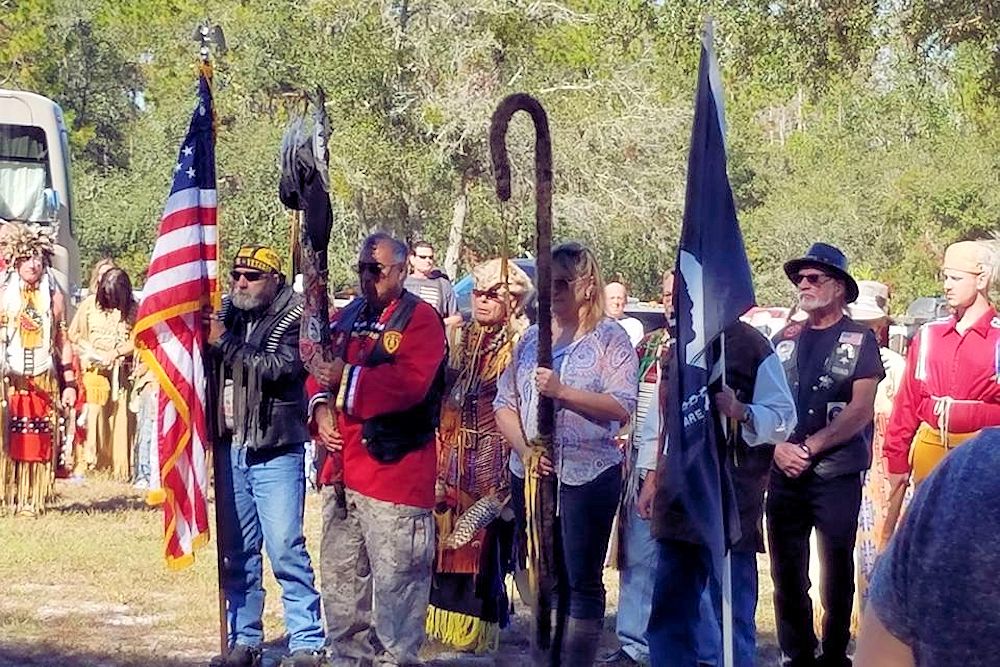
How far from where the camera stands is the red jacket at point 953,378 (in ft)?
22.1

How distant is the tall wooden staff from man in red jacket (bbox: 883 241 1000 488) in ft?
5.65

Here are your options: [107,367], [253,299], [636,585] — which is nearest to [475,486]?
[636,585]

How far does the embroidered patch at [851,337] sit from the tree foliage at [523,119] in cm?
674

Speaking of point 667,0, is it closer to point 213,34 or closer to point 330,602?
point 213,34

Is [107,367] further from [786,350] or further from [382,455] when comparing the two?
[786,350]

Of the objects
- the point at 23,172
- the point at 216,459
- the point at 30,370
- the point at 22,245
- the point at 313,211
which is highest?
the point at 23,172

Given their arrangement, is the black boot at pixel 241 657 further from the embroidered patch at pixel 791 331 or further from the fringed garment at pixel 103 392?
the fringed garment at pixel 103 392

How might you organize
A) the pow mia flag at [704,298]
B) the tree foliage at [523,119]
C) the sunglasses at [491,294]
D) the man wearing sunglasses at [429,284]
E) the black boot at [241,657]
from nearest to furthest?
the pow mia flag at [704,298] < the black boot at [241,657] < the sunglasses at [491,294] < the man wearing sunglasses at [429,284] < the tree foliage at [523,119]

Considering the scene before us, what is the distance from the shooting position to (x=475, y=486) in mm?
7867

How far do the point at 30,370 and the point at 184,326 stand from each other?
5.28 meters

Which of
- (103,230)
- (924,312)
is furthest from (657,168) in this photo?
(103,230)

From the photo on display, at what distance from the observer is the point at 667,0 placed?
1389cm

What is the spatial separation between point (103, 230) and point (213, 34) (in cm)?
3007

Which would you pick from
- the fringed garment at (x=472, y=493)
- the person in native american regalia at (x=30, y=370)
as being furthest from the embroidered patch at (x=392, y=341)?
the person in native american regalia at (x=30, y=370)
